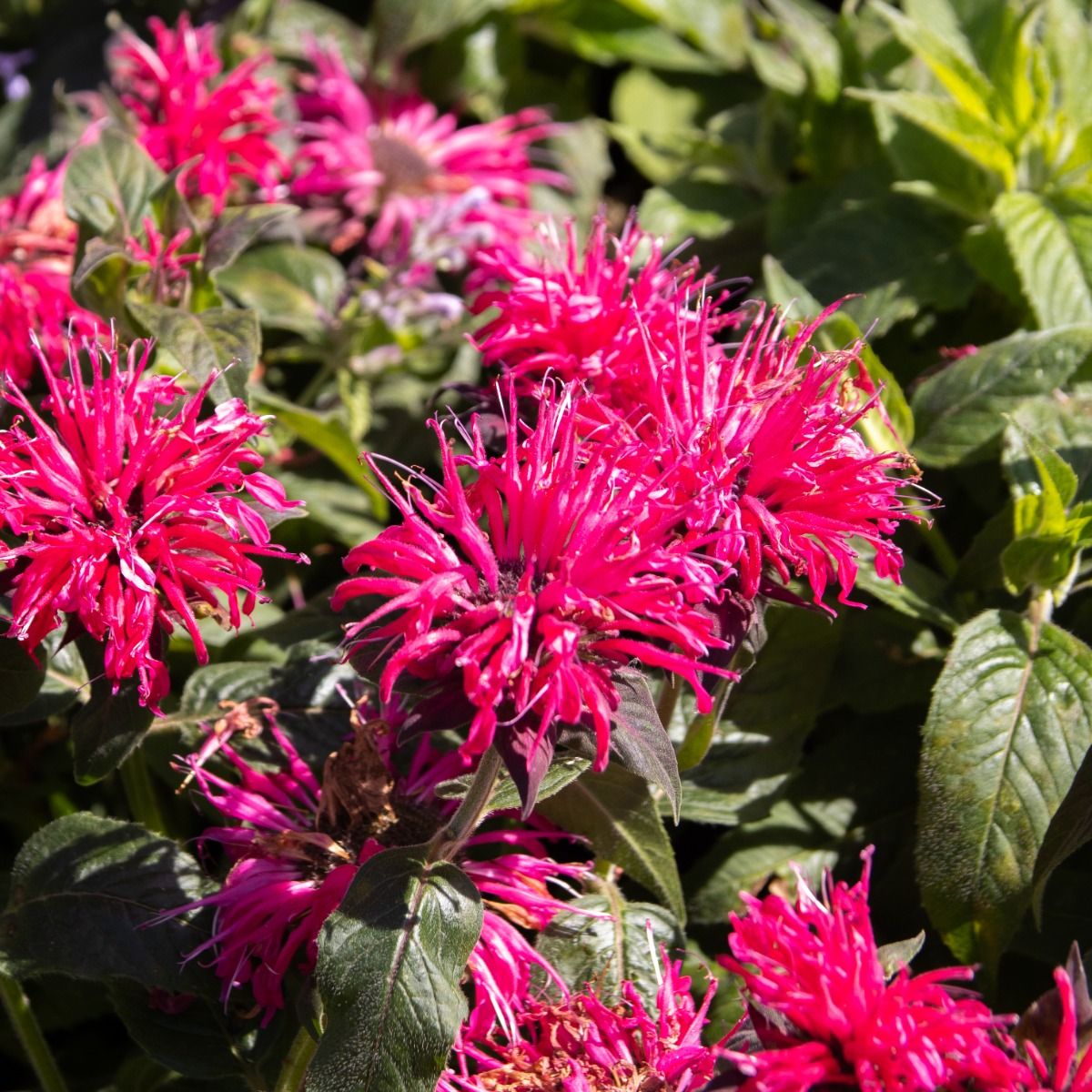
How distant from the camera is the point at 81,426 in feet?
2.63

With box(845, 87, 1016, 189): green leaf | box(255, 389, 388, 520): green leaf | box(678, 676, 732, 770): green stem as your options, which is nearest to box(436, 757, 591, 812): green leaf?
box(678, 676, 732, 770): green stem

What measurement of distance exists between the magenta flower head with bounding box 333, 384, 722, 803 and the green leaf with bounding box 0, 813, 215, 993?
0.27 meters

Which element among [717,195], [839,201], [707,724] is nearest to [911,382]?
[839,201]

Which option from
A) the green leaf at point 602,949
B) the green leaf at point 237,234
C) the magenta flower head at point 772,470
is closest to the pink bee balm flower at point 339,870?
the green leaf at point 602,949

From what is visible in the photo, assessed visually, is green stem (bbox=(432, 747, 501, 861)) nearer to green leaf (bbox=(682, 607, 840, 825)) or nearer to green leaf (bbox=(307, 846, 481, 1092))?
green leaf (bbox=(307, 846, 481, 1092))

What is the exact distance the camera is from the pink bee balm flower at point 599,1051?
73 cm

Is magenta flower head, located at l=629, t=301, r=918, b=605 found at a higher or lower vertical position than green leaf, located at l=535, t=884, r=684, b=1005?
higher

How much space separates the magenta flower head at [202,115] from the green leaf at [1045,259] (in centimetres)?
79

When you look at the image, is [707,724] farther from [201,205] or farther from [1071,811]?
[201,205]

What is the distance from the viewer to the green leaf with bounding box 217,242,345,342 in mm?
1347

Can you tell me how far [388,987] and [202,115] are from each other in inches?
41.6

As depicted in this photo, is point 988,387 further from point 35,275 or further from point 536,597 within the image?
point 35,275

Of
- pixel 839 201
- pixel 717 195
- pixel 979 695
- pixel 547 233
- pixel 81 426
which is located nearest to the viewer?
pixel 81 426

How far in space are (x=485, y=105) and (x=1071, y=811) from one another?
4.34ft
